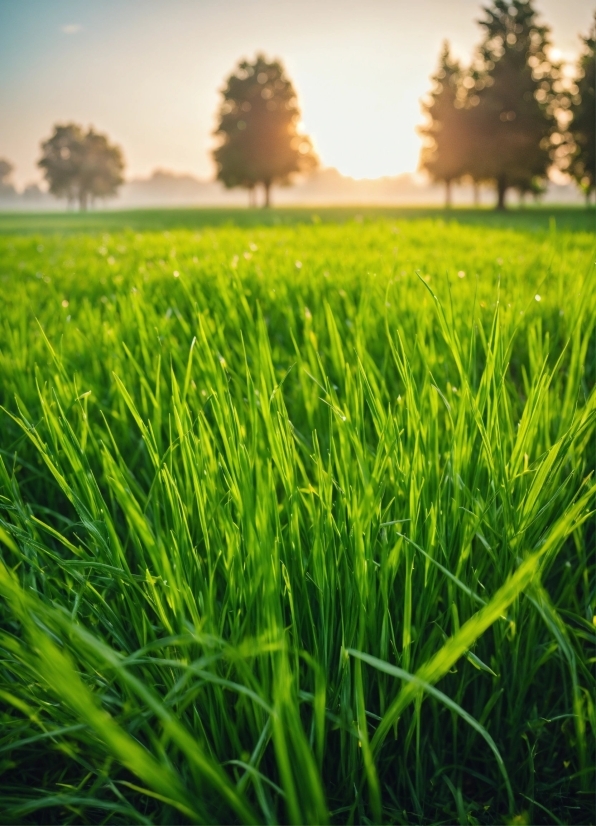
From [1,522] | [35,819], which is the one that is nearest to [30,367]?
[1,522]

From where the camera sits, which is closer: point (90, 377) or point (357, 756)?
point (357, 756)

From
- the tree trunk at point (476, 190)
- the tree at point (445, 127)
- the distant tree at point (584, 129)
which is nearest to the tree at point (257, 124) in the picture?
the tree at point (445, 127)

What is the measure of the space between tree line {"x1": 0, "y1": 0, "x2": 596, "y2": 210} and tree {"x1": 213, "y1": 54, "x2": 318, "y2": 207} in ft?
0.24

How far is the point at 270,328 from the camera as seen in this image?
216 cm

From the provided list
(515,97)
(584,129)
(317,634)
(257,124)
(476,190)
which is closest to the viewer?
(317,634)

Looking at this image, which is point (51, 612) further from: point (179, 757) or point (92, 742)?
point (179, 757)

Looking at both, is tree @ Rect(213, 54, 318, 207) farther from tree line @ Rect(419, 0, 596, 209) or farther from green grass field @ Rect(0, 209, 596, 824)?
green grass field @ Rect(0, 209, 596, 824)

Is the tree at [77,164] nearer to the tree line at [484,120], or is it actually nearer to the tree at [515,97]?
the tree line at [484,120]

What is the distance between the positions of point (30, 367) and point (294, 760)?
1433mm

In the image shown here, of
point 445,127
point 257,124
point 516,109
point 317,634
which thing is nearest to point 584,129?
point 516,109

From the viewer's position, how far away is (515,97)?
112 feet

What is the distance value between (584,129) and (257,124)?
24346mm

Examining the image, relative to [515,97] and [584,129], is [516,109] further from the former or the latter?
[584,129]

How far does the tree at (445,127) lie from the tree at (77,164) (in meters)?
31.7
